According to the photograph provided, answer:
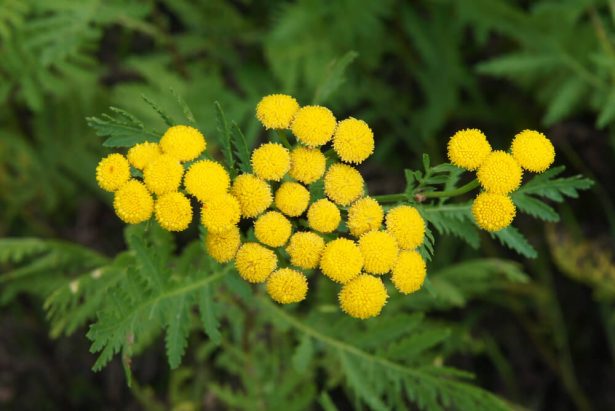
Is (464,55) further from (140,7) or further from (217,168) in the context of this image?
(217,168)

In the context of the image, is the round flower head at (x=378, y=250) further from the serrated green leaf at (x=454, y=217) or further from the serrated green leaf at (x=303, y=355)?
the serrated green leaf at (x=303, y=355)

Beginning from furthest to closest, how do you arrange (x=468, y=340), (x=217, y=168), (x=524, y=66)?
(x=468, y=340)
(x=524, y=66)
(x=217, y=168)

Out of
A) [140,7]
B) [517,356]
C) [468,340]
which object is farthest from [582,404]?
[140,7]

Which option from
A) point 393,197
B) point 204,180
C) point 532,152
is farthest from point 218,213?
point 532,152

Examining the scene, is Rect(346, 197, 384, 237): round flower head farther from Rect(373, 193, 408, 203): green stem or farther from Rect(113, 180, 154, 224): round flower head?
Rect(113, 180, 154, 224): round flower head

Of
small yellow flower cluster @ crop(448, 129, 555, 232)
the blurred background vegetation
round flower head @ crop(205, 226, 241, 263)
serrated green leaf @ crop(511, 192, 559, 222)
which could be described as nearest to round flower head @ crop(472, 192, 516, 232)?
small yellow flower cluster @ crop(448, 129, 555, 232)

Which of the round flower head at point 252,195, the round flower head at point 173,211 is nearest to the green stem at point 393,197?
the round flower head at point 252,195
